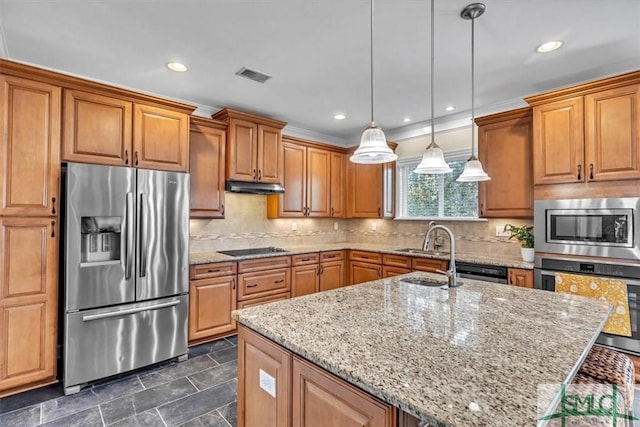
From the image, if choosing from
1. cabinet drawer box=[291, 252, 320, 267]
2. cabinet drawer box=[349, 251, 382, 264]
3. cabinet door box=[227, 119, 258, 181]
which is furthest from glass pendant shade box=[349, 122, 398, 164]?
cabinet drawer box=[349, 251, 382, 264]

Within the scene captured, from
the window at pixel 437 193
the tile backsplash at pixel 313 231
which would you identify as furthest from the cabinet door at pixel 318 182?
the window at pixel 437 193

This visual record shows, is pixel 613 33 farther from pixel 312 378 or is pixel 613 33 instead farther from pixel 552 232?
pixel 312 378

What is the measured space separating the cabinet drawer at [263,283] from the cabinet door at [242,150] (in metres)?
1.13

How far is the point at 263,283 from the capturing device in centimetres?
372

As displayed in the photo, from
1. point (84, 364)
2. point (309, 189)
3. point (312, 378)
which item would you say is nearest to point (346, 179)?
point (309, 189)

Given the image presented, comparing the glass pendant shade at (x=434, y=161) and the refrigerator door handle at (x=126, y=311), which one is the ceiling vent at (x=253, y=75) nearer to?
the glass pendant shade at (x=434, y=161)

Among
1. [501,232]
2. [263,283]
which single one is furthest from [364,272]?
[501,232]

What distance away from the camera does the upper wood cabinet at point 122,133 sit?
8.33 ft

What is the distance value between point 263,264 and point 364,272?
143cm

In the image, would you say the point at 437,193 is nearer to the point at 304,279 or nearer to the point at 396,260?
the point at 396,260

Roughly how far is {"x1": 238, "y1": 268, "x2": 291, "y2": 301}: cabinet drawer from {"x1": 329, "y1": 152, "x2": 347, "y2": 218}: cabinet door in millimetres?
1413

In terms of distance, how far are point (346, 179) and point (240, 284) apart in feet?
7.91

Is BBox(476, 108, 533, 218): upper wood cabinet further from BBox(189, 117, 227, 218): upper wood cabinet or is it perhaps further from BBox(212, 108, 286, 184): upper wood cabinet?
BBox(189, 117, 227, 218): upper wood cabinet

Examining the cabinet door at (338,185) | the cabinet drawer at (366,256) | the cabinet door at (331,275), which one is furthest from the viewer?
the cabinet door at (338,185)
